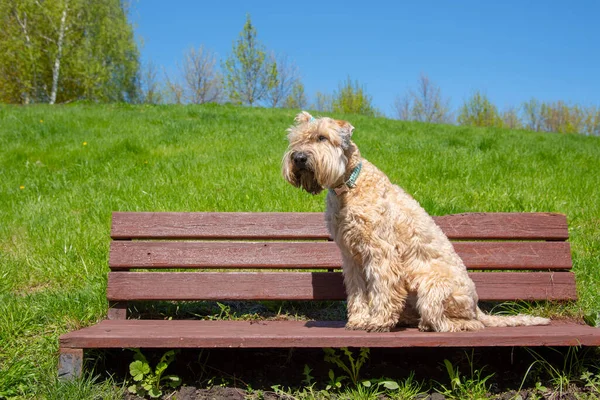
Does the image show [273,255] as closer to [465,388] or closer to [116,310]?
[116,310]

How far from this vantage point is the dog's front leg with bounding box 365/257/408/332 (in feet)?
11.0

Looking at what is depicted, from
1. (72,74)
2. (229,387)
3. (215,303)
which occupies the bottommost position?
(229,387)

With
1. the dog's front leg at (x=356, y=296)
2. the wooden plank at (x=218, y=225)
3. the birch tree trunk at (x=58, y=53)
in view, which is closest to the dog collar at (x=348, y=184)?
the dog's front leg at (x=356, y=296)

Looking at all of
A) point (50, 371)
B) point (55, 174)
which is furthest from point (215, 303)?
point (55, 174)

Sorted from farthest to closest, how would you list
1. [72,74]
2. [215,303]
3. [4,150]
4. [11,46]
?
[72,74] < [11,46] < [4,150] < [215,303]

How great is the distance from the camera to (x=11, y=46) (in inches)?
1260

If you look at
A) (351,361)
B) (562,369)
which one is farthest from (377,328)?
(562,369)

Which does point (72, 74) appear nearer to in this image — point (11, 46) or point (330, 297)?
point (11, 46)

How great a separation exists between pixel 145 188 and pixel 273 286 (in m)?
3.10

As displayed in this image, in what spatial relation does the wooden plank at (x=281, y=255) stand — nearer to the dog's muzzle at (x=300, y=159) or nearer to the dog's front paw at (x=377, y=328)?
the dog's front paw at (x=377, y=328)

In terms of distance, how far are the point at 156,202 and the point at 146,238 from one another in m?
1.94

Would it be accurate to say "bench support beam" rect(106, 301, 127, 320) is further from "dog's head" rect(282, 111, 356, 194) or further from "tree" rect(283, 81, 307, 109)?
"tree" rect(283, 81, 307, 109)

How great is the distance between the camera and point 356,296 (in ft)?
11.8

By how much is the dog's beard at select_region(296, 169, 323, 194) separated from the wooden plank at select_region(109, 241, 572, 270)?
0.87 meters
